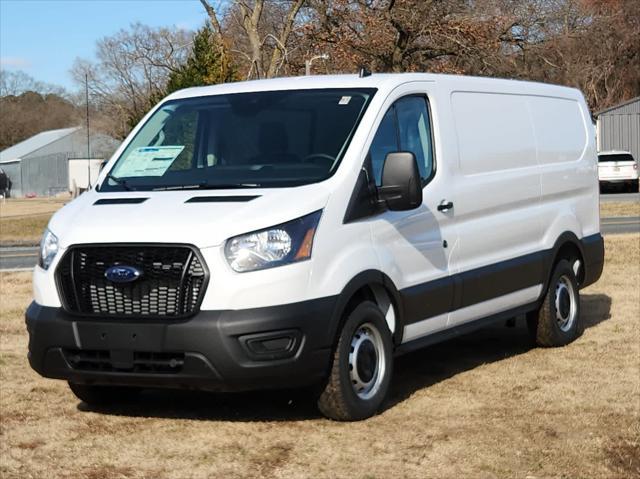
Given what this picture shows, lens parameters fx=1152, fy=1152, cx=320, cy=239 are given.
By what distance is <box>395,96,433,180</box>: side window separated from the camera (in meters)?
7.39

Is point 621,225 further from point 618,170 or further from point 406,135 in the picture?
point 618,170

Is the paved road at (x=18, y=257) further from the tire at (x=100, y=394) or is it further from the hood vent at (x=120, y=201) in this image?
the hood vent at (x=120, y=201)

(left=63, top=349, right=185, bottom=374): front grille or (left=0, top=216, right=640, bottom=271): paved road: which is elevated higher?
(left=0, top=216, right=640, bottom=271): paved road

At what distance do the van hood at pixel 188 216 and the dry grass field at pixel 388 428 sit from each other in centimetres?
111

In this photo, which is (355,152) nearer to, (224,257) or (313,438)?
(224,257)

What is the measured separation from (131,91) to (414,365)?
7378cm

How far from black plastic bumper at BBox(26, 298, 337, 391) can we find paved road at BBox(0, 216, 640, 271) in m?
11.1

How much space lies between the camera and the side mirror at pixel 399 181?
684 centimetres

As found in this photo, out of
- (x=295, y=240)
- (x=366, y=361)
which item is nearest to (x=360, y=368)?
(x=366, y=361)

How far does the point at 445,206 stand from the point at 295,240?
166cm

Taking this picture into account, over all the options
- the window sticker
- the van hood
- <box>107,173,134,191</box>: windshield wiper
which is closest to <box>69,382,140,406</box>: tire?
the van hood

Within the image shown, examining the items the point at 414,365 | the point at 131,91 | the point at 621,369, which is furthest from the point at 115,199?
the point at 131,91

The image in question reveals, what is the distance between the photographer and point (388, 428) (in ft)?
21.4

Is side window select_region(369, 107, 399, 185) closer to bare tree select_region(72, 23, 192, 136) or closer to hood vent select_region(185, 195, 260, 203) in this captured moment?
hood vent select_region(185, 195, 260, 203)
